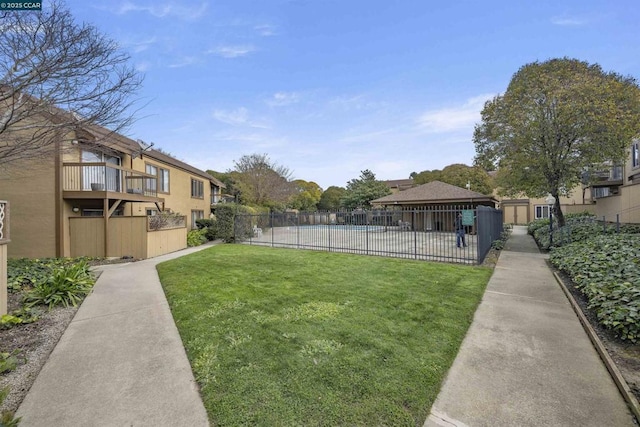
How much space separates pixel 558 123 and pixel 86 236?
19621mm

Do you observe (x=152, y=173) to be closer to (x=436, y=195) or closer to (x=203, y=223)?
(x=203, y=223)

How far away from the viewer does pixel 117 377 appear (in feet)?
10.8

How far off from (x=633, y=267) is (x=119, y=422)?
8486mm

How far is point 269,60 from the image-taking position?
46.5ft

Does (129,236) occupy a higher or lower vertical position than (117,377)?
higher

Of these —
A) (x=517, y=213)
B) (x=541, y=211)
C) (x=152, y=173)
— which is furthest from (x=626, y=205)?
(x=152, y=173)

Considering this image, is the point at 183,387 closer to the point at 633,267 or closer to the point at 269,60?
the point at 633,267

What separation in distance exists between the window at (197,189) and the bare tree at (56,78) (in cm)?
1531

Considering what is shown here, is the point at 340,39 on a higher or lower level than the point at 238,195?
higher

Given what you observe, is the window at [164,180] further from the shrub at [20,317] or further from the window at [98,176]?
the shrub at [20,317]

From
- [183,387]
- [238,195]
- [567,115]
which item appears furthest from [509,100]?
[238,195]

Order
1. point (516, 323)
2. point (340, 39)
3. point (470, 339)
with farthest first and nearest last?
point (340, 39) → point (516, 323) → point (470, 339)

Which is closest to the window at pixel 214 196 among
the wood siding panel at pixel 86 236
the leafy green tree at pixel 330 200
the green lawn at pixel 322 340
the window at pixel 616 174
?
the wood siding panel at pixel 86 236

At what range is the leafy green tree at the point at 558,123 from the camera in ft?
37.6
